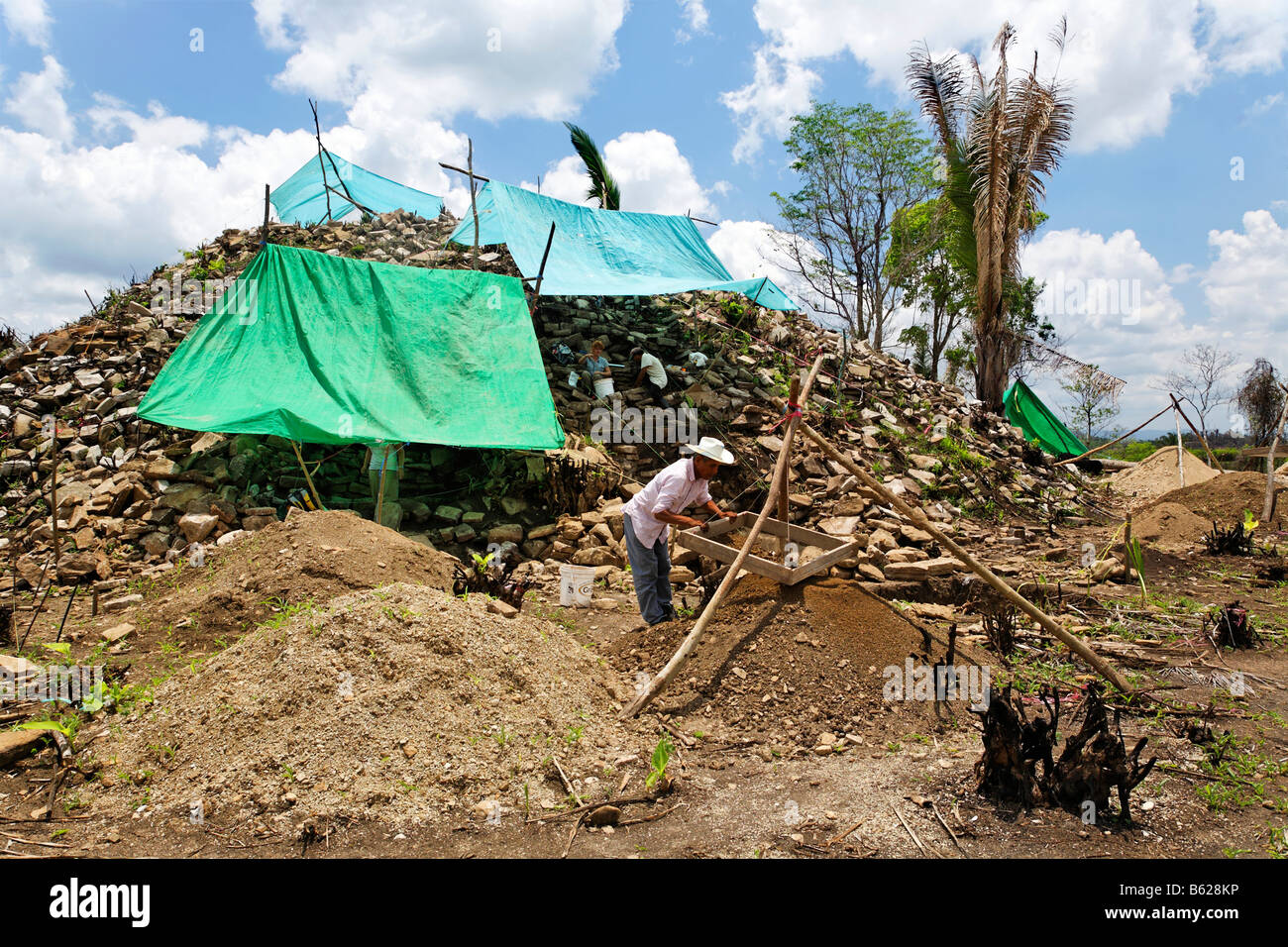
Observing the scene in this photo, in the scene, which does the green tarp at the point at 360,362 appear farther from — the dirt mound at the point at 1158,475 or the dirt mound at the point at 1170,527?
the dirt mound at the point at 1158,475

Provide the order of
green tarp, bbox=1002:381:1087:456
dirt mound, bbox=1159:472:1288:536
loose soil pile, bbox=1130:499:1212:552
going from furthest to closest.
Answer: green tarp, bbox=1002:381:1087:456
dirt mound, bbox=1159:472:1288:536
loose soil pile, bbox=1130:499:1212:552

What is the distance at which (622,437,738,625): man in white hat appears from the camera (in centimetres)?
499

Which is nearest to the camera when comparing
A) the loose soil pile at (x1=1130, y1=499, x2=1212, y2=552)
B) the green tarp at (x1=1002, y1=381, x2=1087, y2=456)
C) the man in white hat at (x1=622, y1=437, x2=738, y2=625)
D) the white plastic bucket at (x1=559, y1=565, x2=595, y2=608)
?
the man in white hat at (x1=622, y1=437, x2=738, y2=625)

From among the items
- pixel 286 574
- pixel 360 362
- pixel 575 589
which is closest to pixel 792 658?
pixel 575 589

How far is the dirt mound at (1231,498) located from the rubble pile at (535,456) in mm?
1500

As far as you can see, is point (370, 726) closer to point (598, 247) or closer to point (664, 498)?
point (664, 498)

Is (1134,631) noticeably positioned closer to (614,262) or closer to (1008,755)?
(1008,755)

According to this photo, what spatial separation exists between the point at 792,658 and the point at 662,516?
4.44 feet

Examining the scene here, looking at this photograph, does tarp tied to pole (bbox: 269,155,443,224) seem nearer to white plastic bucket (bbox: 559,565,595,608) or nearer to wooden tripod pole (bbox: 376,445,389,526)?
wooden tripod pole (bbox: 376,445,389,526)

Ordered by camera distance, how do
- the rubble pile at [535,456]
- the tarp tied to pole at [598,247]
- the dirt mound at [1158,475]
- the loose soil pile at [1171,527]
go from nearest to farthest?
the rubble pile at [535,456]
the loose soil pile at [1171,527]
the tarp tied to pole at [598,247]
the dirt mound at [1158,475]

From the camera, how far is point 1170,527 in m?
9.10

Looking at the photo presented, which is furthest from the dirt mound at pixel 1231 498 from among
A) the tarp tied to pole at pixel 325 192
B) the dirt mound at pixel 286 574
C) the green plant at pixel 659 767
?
the tarp tied to pole at pixel 325 192

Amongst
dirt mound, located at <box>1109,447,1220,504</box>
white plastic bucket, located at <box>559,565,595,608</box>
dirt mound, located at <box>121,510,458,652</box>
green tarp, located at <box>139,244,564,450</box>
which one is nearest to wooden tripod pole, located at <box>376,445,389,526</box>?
green tarp, located at <box>139,244,564,450</box>

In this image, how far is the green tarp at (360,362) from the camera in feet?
23.9
